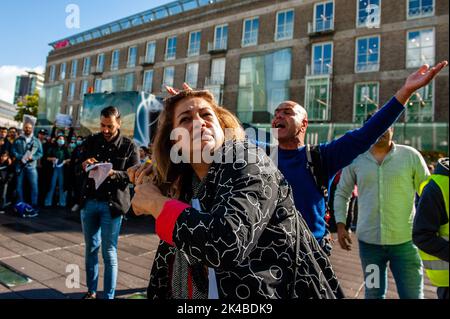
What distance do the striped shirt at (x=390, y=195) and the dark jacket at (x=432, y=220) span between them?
1100 millimetres

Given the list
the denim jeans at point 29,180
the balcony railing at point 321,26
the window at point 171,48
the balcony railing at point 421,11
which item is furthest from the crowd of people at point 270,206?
the window at point 171,48

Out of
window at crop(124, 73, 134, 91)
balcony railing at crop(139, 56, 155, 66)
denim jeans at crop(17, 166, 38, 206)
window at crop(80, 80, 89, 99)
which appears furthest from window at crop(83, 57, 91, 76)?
denim jeans at crop(17, 166, 38, 206)

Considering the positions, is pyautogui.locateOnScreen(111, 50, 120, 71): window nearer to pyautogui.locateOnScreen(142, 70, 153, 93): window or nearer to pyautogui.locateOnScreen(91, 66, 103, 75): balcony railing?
pyautogui.locateOnScreen(91, 66, 103, 75): balcony railing

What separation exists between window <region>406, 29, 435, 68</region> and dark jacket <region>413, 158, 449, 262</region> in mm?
15548

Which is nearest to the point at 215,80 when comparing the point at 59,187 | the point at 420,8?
the point at 420,8

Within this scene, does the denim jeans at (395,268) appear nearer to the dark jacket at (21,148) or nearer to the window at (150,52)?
the dark jacket at (21,148)

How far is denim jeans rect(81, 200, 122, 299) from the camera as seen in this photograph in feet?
7.34

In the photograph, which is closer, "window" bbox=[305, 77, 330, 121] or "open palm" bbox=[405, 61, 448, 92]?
"open palm" bbox=[405, 61, 448, 92]

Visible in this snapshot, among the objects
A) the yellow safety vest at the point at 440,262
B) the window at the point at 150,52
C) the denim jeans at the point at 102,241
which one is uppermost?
the window at the point at 150,52

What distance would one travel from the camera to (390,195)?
2061 millimetres

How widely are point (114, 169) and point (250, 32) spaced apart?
17.9m

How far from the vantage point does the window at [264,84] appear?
17.1 m
